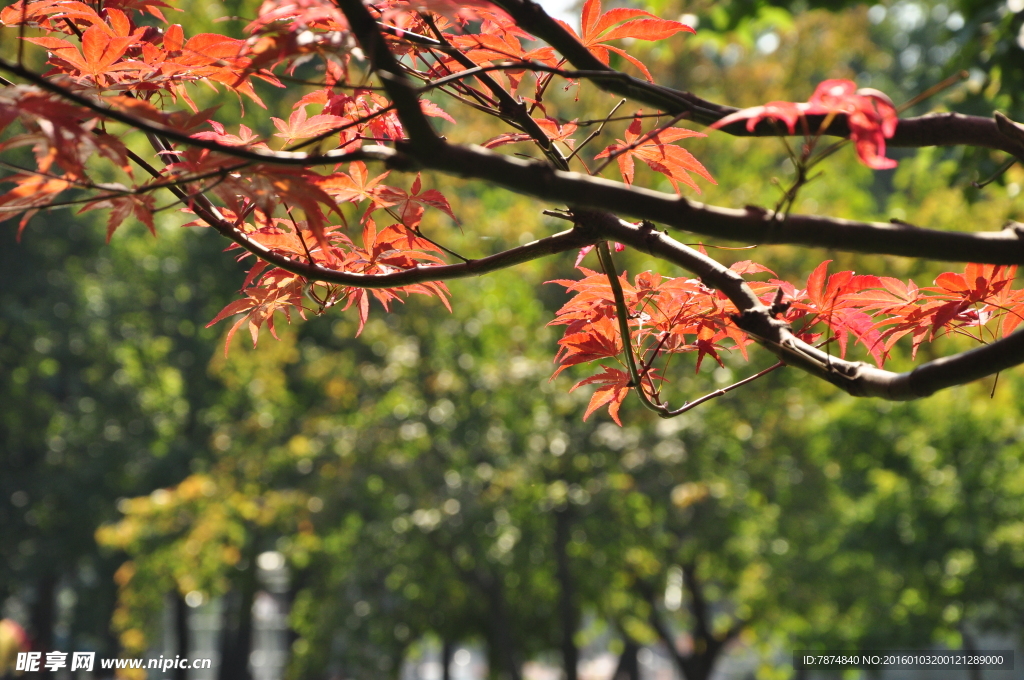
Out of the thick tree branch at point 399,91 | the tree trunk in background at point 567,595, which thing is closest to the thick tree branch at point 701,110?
the thick tree branch at point 399,91

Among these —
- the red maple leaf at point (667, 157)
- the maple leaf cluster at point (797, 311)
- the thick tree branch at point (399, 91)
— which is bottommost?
the maple leaf cluster at point (797, 311)

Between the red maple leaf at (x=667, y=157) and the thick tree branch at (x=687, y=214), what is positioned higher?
the thick tree branch at (x=687, y=214)

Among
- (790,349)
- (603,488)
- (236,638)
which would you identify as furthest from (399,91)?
(236,638)

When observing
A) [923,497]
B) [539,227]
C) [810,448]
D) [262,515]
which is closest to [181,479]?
[262,515]

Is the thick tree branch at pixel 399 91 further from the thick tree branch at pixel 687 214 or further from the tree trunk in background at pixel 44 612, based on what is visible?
the tree trunk in background at pixel 44 612

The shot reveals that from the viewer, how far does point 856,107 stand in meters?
0.98

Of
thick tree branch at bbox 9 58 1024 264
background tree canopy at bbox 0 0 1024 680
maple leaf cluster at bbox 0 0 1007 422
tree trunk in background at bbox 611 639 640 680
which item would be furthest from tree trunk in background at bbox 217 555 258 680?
thick tree branch at bbox 9 58 1024 264

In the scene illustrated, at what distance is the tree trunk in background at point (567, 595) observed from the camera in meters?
7.31

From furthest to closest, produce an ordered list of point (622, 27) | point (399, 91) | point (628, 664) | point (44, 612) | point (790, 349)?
point (44, 612)
point (628, 664)
point (622, 27)
point (790, 349)
point (399, 91)

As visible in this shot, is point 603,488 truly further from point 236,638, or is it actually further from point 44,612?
point 44,612

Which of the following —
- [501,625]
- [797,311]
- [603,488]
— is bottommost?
[501,625]

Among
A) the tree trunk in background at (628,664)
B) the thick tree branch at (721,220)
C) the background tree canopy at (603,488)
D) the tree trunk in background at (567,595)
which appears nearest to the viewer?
the thick tree branch at (721,220)

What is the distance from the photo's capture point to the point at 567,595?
23.9ft

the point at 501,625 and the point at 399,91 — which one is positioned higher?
the point at 399,91
